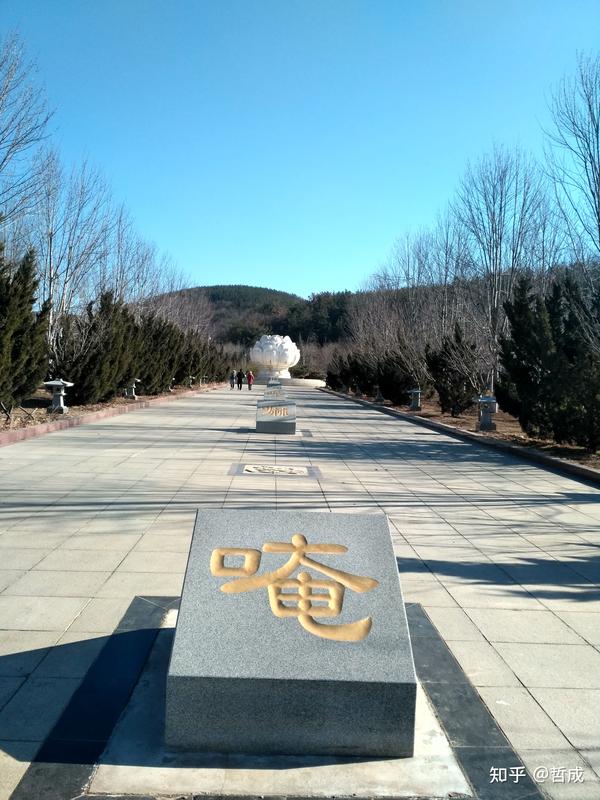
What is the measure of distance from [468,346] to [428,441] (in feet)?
21.9

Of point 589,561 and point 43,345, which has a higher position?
point 43,345

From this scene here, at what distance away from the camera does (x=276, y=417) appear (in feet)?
52.6

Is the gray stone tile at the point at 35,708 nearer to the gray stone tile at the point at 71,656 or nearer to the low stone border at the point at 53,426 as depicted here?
the gray stone tile at the point at 71,656

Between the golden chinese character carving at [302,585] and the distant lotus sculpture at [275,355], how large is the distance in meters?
68.5

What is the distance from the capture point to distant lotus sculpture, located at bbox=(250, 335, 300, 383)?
73.0 metres

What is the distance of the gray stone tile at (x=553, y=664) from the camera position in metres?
3.52

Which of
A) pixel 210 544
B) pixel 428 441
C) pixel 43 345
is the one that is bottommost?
pixel 428 441

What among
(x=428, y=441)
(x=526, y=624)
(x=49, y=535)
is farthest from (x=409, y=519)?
(x=428, y=441)

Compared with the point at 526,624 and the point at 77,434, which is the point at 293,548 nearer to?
the point at 526,624

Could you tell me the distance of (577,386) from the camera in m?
13.4

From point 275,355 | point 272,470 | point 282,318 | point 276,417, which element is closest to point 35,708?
point 272,470

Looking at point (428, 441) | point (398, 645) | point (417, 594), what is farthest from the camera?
point (428, 441)

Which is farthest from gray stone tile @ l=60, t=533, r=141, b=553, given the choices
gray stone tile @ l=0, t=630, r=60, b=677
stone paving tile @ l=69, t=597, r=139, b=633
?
gray stone tile @ l=0, t=630, r=60, b=677

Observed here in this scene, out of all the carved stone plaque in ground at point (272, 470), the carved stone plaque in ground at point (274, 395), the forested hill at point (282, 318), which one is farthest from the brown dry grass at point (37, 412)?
the forested hill at point (282, 318)
